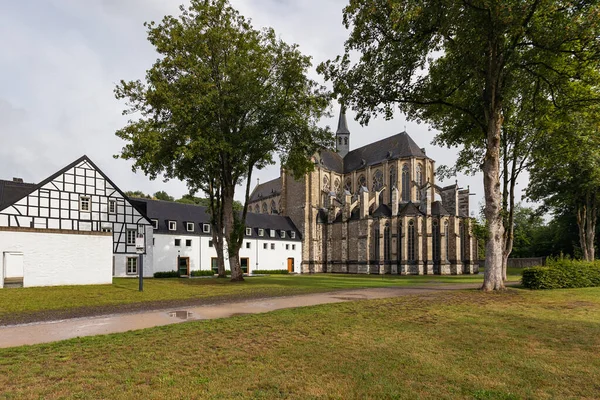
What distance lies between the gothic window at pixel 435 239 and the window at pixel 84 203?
38.1 metres

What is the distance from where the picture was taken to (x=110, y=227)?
2964 cm

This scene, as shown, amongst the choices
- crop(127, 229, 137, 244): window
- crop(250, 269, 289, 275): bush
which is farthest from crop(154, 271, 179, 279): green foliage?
crop(250, 269, 289, 275): bush

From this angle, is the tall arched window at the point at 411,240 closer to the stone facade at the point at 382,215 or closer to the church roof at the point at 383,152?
the stone facade at the point at 382,215

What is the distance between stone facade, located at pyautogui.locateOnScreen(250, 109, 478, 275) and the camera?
144 feet

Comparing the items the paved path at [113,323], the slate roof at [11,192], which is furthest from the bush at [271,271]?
the paved path at [113,323]

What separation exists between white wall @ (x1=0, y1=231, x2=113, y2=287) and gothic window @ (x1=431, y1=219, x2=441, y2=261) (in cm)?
3665

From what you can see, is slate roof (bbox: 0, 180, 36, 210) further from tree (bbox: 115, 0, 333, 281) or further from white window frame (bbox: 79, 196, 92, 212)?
tree (bbox: 115, 0, 333, 281)

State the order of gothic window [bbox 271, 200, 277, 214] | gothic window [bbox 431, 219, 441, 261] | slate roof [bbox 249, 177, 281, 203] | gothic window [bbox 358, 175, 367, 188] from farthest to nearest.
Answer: slate roof [bbox 249, 177, 281, 203], gothic window [bbox 271, 200, 277, 214], gothic window [bbox 358, 175, 367, 188], gothic window [bbox 431, 219, 441, 261]

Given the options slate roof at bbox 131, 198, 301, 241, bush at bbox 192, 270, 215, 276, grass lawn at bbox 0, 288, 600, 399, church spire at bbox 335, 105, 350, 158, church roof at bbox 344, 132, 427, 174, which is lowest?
bush at bbox 192, 270, 215, 276

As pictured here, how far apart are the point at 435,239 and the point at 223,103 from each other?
33757 millimetres

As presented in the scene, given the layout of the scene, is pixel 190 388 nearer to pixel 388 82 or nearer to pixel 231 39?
pixel 388 82

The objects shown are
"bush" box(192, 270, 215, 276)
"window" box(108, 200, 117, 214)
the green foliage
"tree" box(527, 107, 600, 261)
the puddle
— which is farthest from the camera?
"bush" box(192, 270, 215, 276)

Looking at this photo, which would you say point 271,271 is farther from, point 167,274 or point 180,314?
point 180,314

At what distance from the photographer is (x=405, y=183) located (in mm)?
50219
